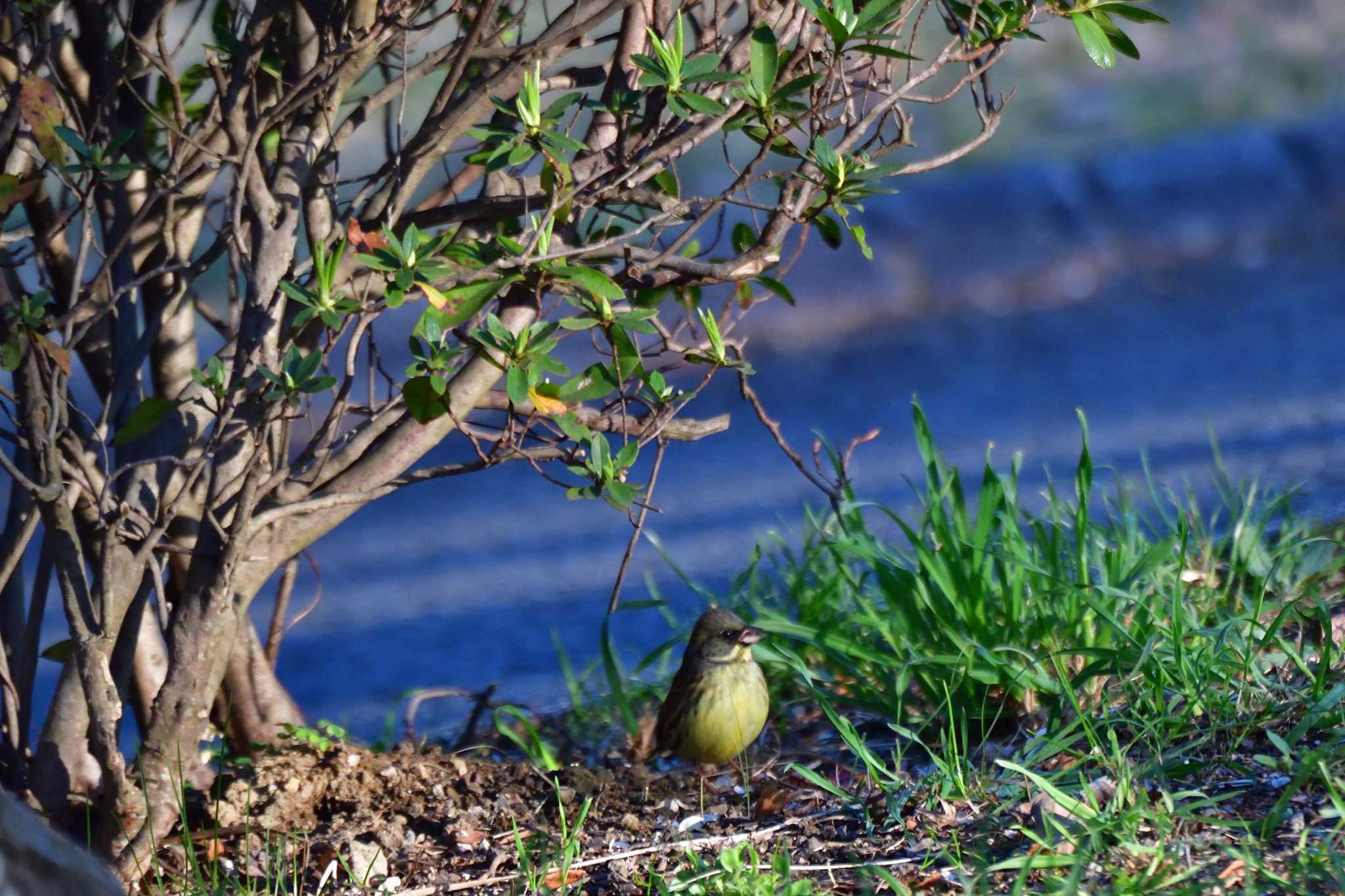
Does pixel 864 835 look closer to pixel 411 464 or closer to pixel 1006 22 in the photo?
pixel 411 464

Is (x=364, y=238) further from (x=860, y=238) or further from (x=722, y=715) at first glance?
(x=722, y=715)

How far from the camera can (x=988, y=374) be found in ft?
26.6

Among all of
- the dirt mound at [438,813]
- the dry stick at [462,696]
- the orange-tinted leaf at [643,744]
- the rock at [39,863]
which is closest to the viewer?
the rock at [39,863]

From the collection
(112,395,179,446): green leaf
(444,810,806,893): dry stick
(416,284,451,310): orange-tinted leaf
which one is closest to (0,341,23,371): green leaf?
(112,395,179,446): green leaf

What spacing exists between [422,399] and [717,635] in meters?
1.22

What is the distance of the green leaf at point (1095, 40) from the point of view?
101 inches

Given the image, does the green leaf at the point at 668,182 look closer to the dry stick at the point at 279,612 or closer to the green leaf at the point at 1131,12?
the green leaf at the point at 1131,12

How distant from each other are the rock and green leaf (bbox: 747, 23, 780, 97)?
1.60 meters

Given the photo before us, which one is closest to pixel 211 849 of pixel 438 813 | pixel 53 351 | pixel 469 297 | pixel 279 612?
pixel 438 813

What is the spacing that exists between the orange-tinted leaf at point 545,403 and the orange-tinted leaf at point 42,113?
0.95 metres

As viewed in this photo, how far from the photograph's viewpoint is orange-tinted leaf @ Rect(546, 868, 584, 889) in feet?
8.70

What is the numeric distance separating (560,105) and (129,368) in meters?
1.08

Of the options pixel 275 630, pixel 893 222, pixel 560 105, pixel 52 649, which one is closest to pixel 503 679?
pixel 275 630

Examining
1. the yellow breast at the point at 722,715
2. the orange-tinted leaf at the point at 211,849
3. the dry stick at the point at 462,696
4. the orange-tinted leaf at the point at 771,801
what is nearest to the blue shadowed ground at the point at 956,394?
the dry stick at the point at 462,696
